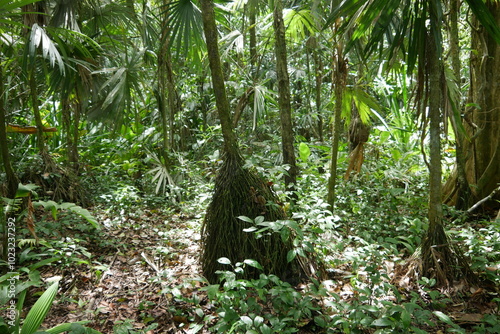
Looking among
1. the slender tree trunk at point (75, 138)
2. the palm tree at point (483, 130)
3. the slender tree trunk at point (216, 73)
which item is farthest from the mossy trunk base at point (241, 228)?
the slender tree trunk at point (75, 138)

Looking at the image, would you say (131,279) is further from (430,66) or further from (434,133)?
(430,66)

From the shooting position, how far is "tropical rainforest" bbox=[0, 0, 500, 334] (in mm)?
2391

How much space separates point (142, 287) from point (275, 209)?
1194 millimetres

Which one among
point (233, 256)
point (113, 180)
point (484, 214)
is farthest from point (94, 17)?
point (484, 214)

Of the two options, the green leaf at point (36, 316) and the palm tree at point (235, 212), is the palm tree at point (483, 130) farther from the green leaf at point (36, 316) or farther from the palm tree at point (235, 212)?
the green leaf at point (36, 316)

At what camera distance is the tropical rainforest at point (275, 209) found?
7.84 feet

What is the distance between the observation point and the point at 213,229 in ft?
9.80

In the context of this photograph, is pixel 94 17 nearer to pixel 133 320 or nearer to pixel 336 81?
pixel 336 81

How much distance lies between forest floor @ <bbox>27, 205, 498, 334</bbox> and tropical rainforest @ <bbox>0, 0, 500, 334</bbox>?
15 mm

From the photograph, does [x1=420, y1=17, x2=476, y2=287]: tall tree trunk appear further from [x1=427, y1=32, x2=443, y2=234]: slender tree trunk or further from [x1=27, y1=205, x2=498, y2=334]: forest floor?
[x1=27, y1=205, x2=498, y2=334]: forest floor

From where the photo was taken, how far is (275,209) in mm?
2850

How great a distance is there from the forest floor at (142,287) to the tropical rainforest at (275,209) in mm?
15

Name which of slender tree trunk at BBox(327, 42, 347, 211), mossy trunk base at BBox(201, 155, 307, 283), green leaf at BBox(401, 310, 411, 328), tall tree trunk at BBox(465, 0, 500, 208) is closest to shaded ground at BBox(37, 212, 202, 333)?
mossy trunk base at BBox(201, 155, 307, 283)

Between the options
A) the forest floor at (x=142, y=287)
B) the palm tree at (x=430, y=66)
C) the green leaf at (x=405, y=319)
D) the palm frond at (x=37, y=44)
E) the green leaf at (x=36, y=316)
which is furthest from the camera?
the palm frond at (x=37, y=44)
